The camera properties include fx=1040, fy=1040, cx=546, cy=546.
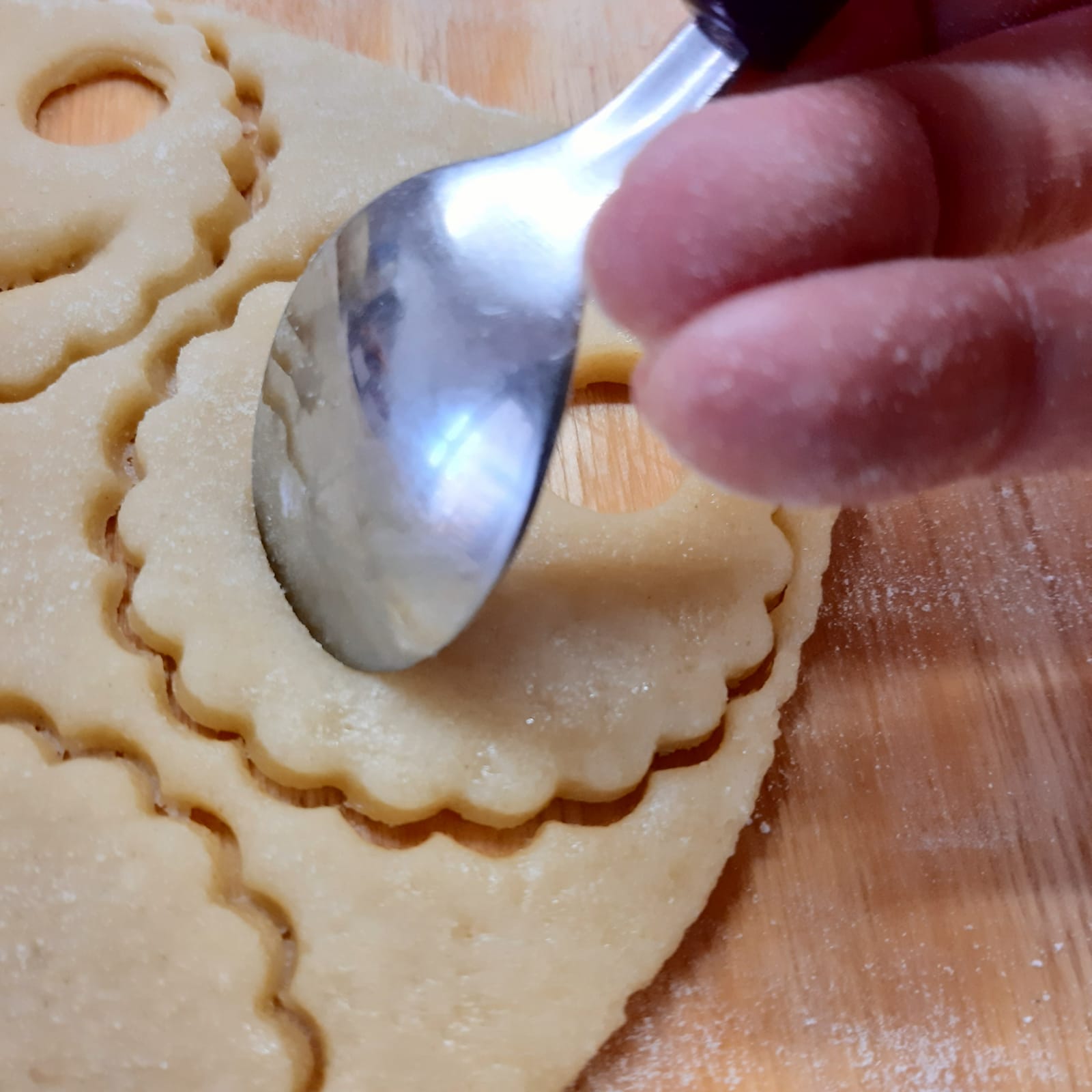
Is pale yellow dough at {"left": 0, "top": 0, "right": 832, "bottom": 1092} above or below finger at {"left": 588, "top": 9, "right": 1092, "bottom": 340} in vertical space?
below

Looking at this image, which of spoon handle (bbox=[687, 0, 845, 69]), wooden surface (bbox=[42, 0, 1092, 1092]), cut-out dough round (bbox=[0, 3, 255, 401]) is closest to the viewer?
spoon handle (bbox=[687, 0, 845, 69])

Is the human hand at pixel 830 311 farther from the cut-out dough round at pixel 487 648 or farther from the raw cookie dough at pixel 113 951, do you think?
the raw cookie dough at pixel 113 951

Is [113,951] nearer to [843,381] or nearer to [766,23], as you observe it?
[843,381]

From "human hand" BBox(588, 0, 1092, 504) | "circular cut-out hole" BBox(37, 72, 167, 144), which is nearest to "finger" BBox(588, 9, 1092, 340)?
"human hand" BBox(588, 0, 1092, 504)

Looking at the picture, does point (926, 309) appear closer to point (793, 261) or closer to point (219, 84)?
point (793, 261)

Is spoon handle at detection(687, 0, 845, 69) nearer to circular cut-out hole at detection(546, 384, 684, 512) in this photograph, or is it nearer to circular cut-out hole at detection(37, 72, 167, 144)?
circular cut-out hole at detection(546, 384, 684, 512)

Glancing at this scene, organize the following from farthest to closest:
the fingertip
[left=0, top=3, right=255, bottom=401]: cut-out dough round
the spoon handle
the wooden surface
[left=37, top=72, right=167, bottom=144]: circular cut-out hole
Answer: [left=37, top=72, right=167, bottom=144]: circular cut-out hole
[left=0, top=3, right=255, bottom=401]: cut-out dough round
the wooden surface
the spoon handle
the fingertip

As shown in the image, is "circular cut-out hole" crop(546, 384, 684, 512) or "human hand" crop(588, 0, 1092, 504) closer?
"human hand" crop(588, 0, 1092, 504)
